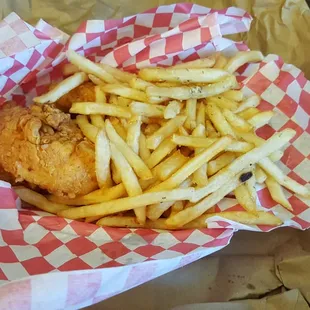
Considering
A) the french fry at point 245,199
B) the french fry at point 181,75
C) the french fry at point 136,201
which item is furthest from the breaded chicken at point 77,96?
the french fry at point 245,199

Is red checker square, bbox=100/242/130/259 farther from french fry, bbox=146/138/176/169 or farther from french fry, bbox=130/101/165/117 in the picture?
french fry, bbox=130/101/165/117

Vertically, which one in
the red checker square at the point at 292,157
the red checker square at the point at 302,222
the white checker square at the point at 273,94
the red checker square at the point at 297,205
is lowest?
the red checker square at the point at 302,222

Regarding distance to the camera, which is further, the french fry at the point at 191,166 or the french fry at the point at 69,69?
the french fry at the point at 69,69

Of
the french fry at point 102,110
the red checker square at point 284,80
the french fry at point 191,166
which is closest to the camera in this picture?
the french fry at point 191,166

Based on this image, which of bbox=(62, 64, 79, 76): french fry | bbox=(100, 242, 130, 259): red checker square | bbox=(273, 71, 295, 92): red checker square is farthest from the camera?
bbox=(273, 71, 295, 92): red checker square

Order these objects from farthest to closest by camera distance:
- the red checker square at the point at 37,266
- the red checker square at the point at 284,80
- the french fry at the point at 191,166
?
the red checker square at the point at 284,80 → the french fry at the point at 191,166 → the red checker square at the point at 37,266

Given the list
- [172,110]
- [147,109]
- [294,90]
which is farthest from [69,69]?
[294,90]

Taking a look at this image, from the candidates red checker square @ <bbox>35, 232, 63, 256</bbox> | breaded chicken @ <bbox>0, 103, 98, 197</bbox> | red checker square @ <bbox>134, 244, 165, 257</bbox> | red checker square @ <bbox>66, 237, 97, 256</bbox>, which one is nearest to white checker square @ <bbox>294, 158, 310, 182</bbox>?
red checker square @ <bbox>134, 244, 165, 257</bbox>

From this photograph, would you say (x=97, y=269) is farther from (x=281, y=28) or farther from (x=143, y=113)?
(x=281, y=28)

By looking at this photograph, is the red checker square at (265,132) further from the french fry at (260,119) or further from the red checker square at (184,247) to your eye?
the red checker square at (184,247)
